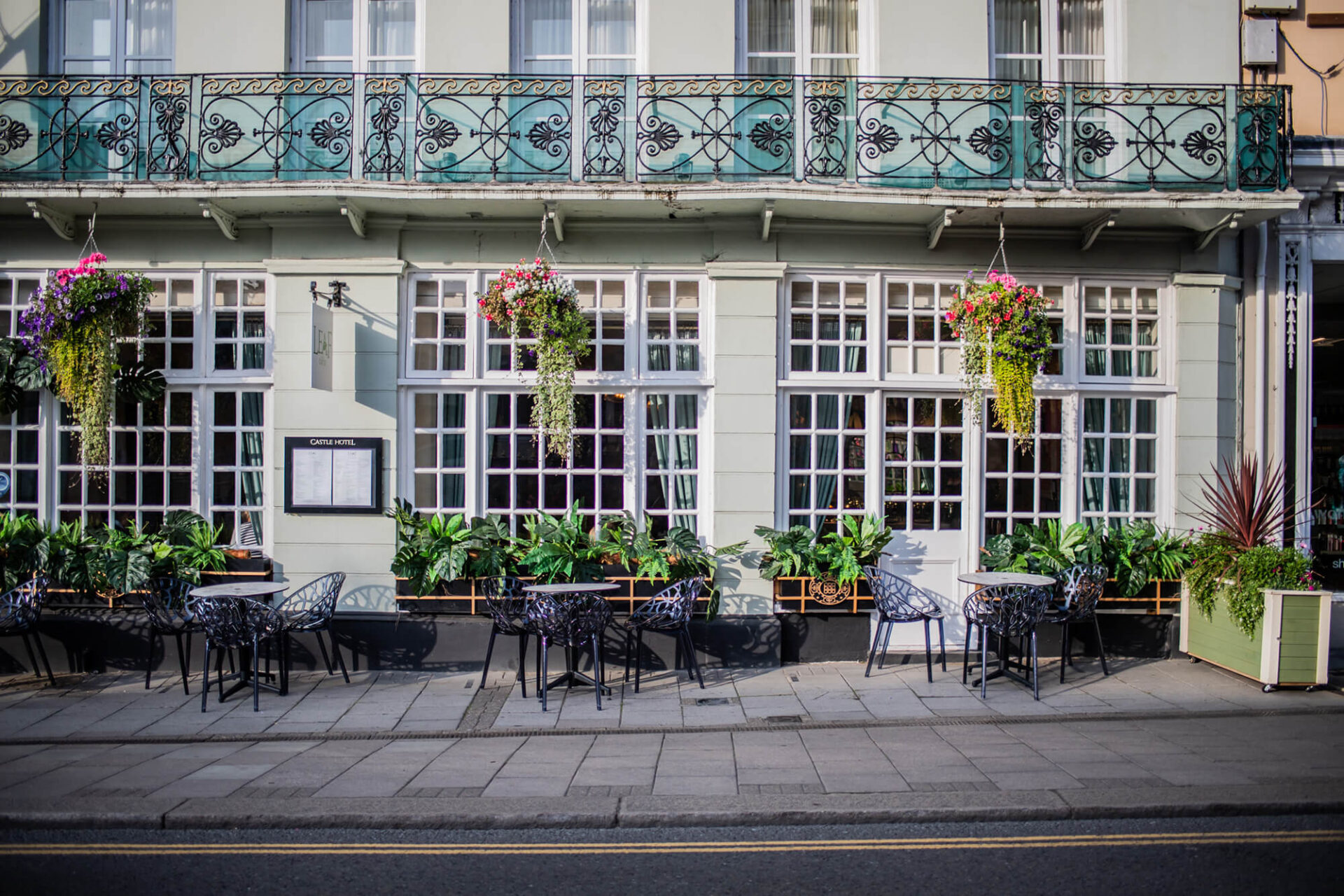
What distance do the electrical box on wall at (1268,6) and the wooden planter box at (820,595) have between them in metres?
7.37

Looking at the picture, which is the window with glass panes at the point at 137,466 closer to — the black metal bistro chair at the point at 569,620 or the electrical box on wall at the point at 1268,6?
the black metal bistro chair at the point at 569,620

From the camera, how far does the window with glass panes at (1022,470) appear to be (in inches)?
380

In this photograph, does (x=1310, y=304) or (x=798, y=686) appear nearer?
(x=798, y=686)

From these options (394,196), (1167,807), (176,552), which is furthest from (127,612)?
(1167,807)

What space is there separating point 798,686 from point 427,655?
3.68m

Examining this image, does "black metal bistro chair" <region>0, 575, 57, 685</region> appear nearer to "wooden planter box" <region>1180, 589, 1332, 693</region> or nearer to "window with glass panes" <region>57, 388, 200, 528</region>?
"window with glass panes" <region>57, 388, 200, 528</region>

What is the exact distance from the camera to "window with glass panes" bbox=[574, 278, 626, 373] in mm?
9516

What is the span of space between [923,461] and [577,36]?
19.3 feet

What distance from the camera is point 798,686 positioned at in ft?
27.9

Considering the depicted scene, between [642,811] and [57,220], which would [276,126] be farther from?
[642,811]

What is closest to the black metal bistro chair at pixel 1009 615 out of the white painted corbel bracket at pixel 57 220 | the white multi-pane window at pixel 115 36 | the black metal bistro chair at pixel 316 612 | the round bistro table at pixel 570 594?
the round bistro table at pixel 570 594

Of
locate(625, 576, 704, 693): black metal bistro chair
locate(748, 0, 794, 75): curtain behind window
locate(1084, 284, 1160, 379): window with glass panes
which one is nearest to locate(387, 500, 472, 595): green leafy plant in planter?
locate(625, 576, 704, 693): black metal bistro chair

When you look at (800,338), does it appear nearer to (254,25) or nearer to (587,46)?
(587,46)

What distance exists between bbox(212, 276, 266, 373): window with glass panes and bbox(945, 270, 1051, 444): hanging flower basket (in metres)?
7.10
